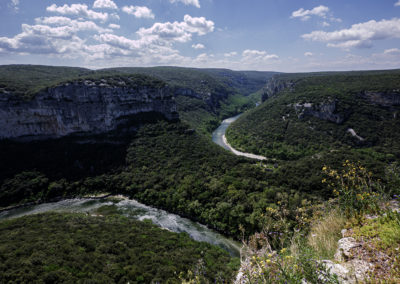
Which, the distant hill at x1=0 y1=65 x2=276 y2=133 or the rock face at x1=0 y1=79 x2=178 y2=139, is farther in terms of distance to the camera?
the distant hill at x1=0 y1=65 x2=276 y2=133

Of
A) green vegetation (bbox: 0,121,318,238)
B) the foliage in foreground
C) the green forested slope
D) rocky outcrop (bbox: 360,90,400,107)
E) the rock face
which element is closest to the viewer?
the foliage in foreground

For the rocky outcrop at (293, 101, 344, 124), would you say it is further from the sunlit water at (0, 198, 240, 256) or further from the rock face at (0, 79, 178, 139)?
the sunlit water at (0, 198, 240, 256)

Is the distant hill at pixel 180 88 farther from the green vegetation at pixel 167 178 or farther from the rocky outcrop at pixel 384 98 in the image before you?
the rocky outcrop at pixel 384 98

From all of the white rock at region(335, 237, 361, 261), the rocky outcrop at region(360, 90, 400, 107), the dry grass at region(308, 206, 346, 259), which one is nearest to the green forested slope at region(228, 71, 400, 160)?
the rocky outcrop at region(360, 90, 400, 107)

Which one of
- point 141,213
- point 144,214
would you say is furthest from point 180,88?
point 144,214

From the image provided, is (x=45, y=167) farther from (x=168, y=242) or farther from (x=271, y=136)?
(x=271, y=136)

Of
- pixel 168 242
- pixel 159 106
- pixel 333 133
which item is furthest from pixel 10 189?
pixel 333 133

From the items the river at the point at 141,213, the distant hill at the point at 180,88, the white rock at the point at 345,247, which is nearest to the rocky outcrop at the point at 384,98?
the distant hill at the point at 180,88
